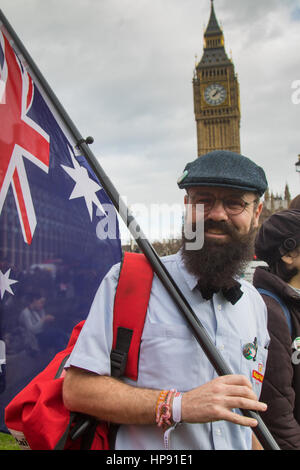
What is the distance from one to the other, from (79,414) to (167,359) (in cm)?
35

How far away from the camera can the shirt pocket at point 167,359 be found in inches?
52.6

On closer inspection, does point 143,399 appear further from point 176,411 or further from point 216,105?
point 216,105

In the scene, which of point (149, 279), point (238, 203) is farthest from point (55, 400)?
point (238, 203)

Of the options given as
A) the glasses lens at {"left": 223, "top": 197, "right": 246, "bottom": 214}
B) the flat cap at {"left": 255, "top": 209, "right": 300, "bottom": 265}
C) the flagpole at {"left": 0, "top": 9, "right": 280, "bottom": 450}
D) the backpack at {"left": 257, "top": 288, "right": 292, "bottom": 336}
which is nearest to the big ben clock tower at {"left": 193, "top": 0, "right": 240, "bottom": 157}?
the flat cap at {"left": 255, "top": 209, "right": 300, "bottom": 265}

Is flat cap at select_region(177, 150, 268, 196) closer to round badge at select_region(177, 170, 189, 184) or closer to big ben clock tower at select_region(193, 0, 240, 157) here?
round badge at select_region(177, 170, 189, 184)

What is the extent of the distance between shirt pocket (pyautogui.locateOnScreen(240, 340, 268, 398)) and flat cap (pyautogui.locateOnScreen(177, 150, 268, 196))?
629 millimetres

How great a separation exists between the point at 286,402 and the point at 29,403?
1166 millimetres

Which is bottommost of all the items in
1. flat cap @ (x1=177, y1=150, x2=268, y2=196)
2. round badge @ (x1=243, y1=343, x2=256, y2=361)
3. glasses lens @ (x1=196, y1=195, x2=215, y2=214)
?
round badge @ (x1=243, y1=343, x2=256, y2=361)

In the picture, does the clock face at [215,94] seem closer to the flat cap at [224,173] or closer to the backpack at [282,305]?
the backpack at [282,305]

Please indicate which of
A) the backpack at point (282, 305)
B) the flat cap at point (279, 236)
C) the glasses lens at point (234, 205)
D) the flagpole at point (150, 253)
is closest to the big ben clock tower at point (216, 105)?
the flat cap at point (279, 236)

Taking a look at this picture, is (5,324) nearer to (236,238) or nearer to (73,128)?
(73,128)

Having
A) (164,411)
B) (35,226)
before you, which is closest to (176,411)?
(164,411)

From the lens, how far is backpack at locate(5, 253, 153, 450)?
4.17 ft
